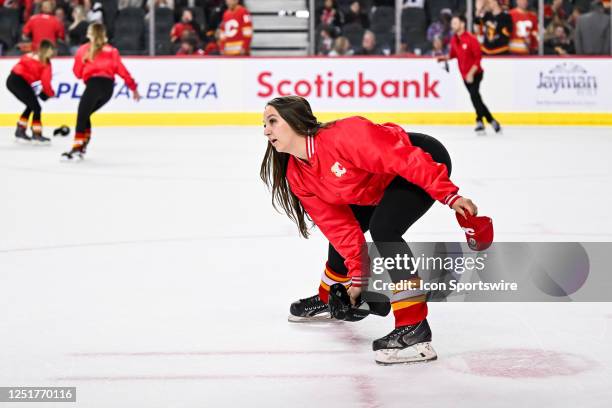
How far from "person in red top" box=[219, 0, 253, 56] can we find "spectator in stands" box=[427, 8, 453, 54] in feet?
7.40

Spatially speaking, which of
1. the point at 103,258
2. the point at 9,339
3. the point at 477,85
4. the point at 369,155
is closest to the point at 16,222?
the point at 103,258

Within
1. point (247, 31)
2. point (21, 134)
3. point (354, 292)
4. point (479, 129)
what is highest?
point (247, 31)

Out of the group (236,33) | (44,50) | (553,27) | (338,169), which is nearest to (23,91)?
(44,50)

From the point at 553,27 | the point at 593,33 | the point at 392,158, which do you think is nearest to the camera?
the point at 392,158

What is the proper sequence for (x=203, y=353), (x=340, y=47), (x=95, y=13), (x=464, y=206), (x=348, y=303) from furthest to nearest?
(x=95, y=13)
(x=340, y=47)
(x=348, y=303)
(x=203, y=353)
(x=464, y=206)

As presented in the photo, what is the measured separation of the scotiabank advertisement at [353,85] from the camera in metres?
13.3

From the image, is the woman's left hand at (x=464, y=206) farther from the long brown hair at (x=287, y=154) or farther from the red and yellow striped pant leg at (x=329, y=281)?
the red and yellow striped pant leg at (x=329, y=281)

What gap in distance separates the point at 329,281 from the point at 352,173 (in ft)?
2.08

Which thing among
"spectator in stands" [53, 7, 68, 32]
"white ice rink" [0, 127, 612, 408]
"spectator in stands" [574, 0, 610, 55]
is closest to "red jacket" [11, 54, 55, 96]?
"spectator in stands" [53, 7, 68, 32]

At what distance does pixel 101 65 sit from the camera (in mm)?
9562

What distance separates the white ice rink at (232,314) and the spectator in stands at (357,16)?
19.5 feet

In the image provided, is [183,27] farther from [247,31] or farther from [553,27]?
[553,27]

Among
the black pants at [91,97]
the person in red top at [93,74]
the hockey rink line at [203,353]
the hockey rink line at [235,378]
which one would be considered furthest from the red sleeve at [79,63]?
the hockey rink line at [235,378]

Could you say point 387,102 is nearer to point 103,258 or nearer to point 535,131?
point 535,131
